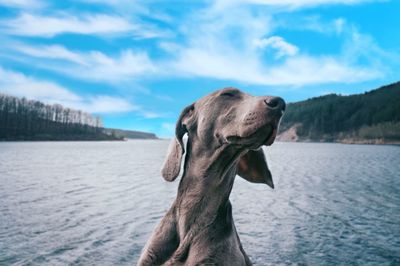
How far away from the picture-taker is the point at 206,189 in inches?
149

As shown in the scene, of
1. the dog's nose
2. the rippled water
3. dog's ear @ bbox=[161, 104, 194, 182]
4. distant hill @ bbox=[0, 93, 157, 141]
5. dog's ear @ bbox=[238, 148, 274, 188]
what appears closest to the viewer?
the dog's nose

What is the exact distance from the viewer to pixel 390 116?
636 feet

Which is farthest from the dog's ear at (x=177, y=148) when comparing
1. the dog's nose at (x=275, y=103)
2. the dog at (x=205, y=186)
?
the dog's nose at (x=275, y=103)

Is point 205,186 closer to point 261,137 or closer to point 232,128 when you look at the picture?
point 232,128

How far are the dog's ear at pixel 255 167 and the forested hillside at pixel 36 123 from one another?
153005mm

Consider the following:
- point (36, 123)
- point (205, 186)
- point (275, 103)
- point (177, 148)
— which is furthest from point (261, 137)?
point (36, 123)

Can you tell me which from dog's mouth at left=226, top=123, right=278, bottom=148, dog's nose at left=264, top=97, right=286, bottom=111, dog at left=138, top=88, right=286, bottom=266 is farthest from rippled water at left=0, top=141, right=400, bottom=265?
dog's nose at left=264, top=97, right=286, bottom=111

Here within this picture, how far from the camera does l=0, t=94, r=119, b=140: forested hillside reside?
148 metres

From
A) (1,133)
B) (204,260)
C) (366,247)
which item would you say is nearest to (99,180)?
(366,247)

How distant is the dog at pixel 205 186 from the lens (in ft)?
11.8

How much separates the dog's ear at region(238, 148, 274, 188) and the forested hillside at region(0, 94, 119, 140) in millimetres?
153005

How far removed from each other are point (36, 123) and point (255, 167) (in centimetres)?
17818

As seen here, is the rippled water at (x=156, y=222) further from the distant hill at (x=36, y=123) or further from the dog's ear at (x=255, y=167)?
the distant hill at (x=36, y=123)

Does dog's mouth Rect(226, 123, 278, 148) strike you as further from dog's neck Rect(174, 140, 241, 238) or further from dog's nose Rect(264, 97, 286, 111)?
dog's neck Rect(174, 140, 241, 238)
